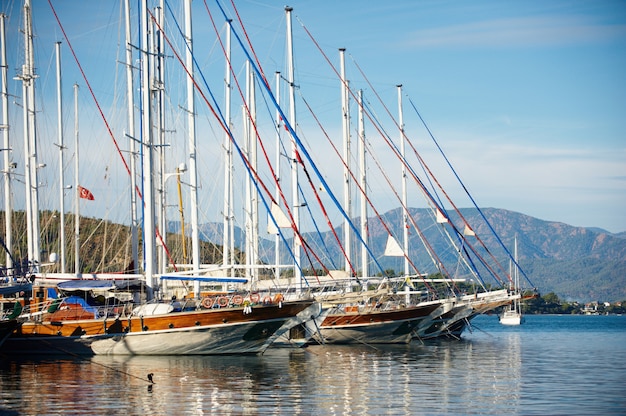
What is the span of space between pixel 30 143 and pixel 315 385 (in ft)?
83.5

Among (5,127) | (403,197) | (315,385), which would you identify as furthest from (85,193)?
(315,385)

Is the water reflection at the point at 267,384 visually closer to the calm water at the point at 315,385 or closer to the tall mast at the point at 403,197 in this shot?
the calm water at the point at 315,385

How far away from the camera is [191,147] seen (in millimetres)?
46875

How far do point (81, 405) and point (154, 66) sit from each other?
72.8ft

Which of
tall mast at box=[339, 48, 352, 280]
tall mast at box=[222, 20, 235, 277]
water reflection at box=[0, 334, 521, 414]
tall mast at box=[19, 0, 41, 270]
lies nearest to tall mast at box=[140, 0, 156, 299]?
water reflection at box=[0, 334, 521, 414]

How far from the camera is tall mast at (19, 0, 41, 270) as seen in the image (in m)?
49.7

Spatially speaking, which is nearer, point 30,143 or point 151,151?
point 151,151

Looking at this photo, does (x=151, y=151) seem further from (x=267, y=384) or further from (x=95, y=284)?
(x=267, y=384)

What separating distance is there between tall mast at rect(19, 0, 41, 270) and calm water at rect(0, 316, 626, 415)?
8.14 meters

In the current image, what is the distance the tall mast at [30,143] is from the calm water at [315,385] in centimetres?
814

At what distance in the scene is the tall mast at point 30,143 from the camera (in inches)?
1957

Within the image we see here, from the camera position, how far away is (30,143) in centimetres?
5066

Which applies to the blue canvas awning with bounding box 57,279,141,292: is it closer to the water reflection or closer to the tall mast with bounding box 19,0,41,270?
the water reflection

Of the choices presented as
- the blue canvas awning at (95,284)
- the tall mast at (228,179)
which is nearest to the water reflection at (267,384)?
the blue canvas awning at (95,284)
